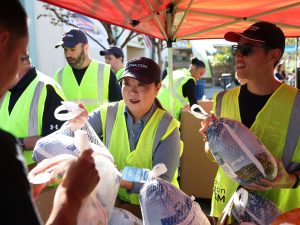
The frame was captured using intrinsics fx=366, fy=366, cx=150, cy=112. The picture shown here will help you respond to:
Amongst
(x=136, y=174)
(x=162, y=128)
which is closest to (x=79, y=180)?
(x=136, y=174)

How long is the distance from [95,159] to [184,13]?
1461 mm

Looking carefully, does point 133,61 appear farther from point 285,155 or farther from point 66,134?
point 285,155

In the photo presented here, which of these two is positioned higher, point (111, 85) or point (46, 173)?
point (111, 85)

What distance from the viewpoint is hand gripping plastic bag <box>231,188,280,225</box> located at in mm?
1764

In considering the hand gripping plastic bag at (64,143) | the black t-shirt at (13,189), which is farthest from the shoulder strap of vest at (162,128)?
the black t-shirt at (13,189)

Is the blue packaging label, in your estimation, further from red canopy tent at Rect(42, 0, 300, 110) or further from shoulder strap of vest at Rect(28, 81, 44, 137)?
red canopy tent at Rect(42, 0, 300, 110)

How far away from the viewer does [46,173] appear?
4.58 feet

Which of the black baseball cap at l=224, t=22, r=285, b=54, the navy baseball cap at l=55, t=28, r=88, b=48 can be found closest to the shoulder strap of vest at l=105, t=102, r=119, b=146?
the black baseball cap at l=224, t=22, r=285, b=54

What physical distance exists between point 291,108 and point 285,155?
0.25 metres

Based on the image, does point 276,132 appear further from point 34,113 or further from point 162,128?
point 34,113

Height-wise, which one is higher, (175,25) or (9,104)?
(175,25)

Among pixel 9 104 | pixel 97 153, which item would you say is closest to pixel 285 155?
pixel 97 153

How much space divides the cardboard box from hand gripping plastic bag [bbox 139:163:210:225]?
8.43 ft

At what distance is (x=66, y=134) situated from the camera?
6.30 feet
